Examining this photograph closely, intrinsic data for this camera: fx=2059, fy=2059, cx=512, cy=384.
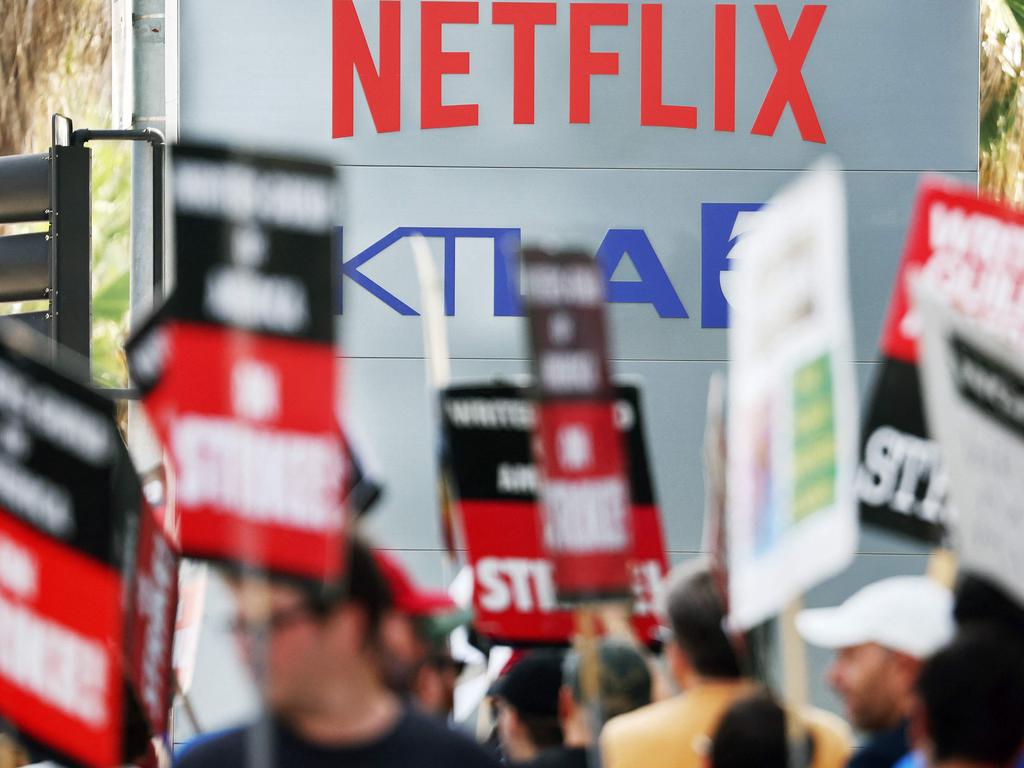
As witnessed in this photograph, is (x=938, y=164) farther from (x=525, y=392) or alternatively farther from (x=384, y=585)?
(x=384, y=585)

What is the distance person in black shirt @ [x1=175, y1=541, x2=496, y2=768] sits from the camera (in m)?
2.77

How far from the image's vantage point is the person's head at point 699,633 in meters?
4.04

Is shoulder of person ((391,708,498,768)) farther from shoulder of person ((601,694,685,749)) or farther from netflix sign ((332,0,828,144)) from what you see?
netflix sign ((332,0,828,144))

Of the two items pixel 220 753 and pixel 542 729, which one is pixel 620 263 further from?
pixel 220 753

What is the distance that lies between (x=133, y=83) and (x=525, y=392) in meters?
3.96

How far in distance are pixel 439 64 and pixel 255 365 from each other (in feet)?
18.0

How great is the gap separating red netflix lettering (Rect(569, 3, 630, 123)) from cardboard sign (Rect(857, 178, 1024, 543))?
4.15 meters

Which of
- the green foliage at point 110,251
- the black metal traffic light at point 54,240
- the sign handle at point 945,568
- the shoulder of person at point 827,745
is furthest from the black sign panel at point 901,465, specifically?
the green foliage at point 110,251

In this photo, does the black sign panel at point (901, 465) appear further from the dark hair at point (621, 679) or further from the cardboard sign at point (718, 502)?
the dark hair at point (621, 679)

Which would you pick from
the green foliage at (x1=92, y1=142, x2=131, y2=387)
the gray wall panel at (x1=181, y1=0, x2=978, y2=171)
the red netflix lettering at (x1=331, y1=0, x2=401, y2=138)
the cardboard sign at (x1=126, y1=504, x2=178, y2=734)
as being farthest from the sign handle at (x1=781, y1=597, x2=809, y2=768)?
the green foliage at (x1=92, y1=142, x2=131, y2=387)

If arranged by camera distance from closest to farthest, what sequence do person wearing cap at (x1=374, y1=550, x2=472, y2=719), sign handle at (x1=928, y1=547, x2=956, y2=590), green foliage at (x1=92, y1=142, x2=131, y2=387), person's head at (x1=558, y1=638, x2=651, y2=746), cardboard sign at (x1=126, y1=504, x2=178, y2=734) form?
person wearing cap at (x1=374, y1=550, x2=472, y2=719), cardboard sign at (x1=126, y1=504, x2=178, y2=734), sign handle at (x1=928, y1=547, x2=956, y2=590), person's head at (x1=558, y1=638, x2=651, y2=746), green foliage at (x1=92, y1=142, x2=131, y2=387)

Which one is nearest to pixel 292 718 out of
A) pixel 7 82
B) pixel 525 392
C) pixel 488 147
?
pixel 525 392

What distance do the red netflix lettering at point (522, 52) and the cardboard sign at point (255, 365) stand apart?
17.7 ft

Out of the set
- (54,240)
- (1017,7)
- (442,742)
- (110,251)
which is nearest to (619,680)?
(442,742)
